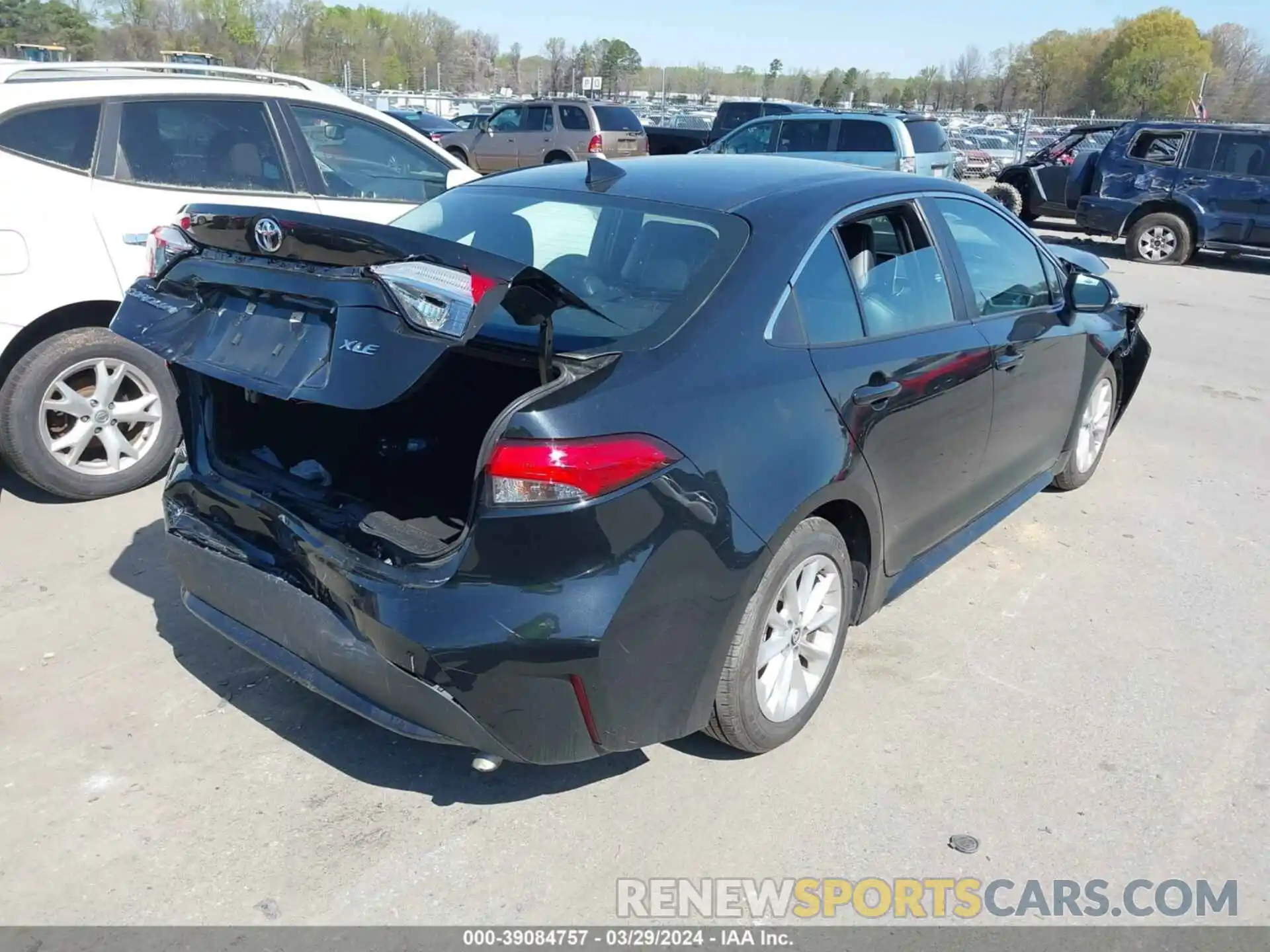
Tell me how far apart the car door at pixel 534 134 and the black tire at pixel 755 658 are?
20.0 metres

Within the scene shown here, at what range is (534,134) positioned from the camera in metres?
22.2

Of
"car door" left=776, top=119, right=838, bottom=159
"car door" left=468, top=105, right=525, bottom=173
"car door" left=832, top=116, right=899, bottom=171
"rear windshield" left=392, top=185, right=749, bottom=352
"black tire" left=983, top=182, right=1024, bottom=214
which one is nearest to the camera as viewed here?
"rear windshield" left=392, top=185, right=749, bottom=352

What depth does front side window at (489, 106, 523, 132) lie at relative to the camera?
22.6 m

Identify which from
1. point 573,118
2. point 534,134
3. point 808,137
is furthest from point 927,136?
point 534,134

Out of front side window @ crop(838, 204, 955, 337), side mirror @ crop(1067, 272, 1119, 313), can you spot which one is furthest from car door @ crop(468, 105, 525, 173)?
front side window @ crop(838, 204, 955, 337)

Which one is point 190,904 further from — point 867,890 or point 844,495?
point 844,495

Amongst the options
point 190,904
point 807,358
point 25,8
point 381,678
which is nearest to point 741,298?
point 807,358

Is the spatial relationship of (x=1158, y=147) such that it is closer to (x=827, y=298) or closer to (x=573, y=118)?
(x=573, y=118)

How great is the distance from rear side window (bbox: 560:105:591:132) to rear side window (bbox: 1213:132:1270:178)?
39.4ft

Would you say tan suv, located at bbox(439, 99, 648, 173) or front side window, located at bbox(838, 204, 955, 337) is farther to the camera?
tan suv, located at bbox(439, 99, 648, 173)

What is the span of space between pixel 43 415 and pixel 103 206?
1016mm

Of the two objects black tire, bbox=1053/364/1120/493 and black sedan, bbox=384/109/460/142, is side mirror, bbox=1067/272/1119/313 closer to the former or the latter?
black tire, bbox=1053/364/1120/493

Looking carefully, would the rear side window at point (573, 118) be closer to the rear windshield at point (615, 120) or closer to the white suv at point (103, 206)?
the rear windshield at point (615, 120)

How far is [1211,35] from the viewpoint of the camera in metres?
94.9
